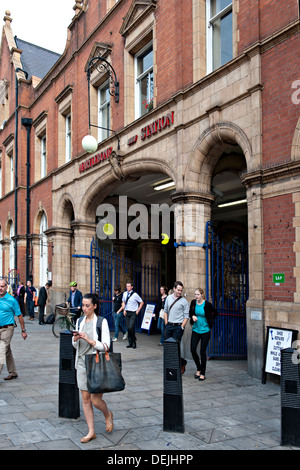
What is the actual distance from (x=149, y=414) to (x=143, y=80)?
33.6 ft

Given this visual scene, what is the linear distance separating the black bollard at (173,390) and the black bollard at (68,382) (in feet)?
3.81

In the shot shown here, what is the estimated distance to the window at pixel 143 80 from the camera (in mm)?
12625

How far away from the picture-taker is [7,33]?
26.4m

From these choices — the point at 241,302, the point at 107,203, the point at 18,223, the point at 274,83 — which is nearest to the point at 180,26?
the point at 274,83

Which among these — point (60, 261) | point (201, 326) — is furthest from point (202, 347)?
point (60, 261)

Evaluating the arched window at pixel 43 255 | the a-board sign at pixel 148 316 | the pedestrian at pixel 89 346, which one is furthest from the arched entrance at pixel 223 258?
the arched window at pixel 43 255

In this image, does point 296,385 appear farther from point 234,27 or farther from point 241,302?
point 234,27

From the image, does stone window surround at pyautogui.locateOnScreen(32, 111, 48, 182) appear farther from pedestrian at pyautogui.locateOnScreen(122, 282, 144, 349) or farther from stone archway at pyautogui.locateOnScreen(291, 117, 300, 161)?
stone archway at pyautogui.locateOnScreen(291, 117, 300, 161)

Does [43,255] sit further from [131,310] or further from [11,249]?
[131,310]

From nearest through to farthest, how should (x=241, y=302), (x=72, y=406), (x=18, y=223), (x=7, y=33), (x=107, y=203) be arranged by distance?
(x=72, y=406)
(x=241, y=302)
(x=107, y=203)
(x=18, y=223)
(x=7, y=33)

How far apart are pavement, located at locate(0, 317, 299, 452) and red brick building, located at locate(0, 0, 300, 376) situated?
1156mm

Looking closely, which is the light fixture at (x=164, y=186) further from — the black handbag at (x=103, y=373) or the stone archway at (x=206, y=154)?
the black handbag at (x=103, y=373)

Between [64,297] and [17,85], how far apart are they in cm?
1235

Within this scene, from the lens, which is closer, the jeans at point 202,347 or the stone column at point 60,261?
the jeans at point 202,347
